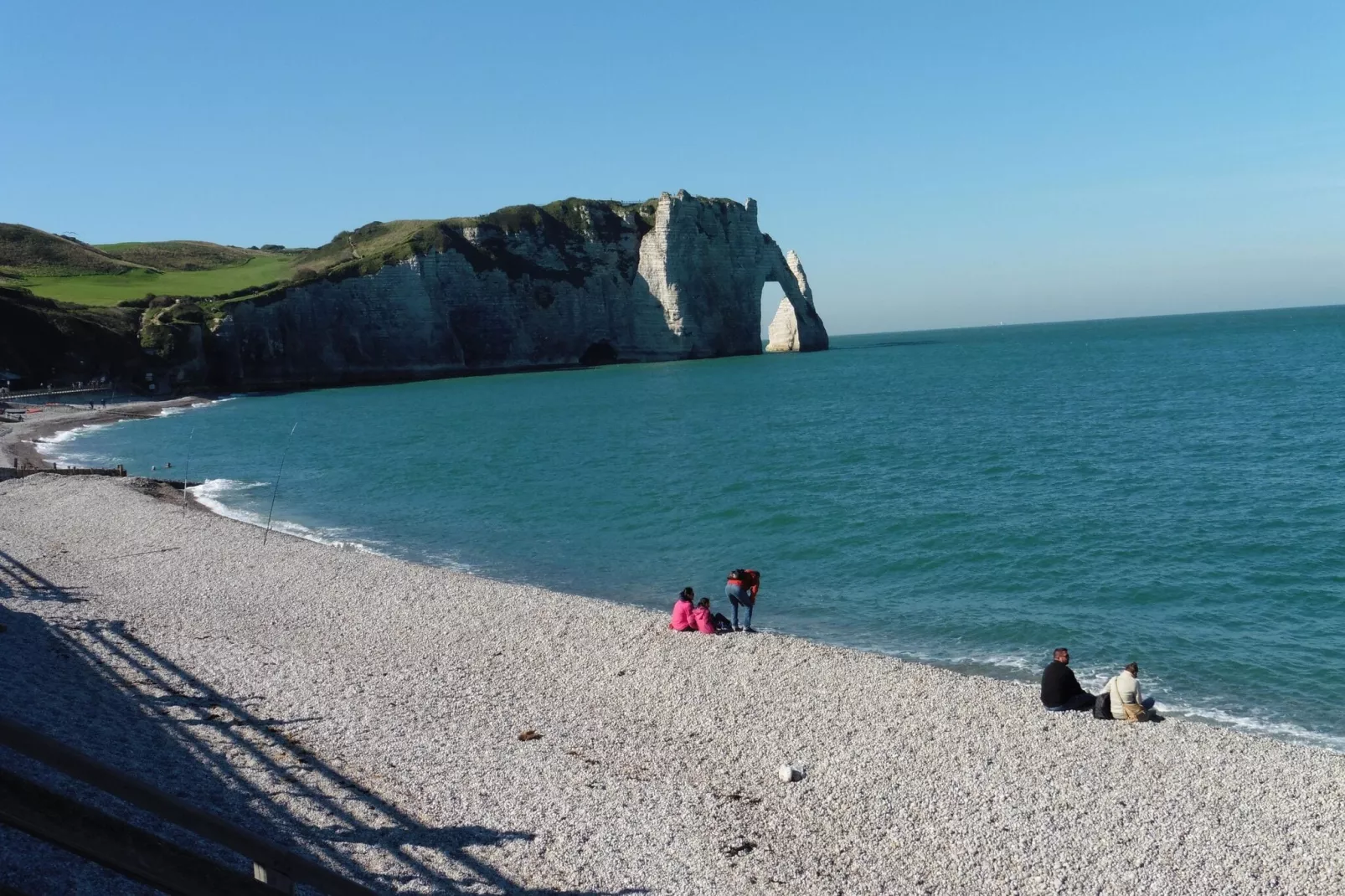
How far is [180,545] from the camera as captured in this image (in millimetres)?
27516

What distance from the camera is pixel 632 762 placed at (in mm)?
12906

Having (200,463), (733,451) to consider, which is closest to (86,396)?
(200,463)

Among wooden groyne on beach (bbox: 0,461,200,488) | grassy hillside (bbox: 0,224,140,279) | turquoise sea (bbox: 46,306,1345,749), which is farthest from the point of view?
grassy hillside (bbox: 0,224,140,279)

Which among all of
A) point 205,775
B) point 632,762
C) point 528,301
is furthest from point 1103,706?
point 528,301

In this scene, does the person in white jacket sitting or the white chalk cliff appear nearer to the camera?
the person in white jacket sitting

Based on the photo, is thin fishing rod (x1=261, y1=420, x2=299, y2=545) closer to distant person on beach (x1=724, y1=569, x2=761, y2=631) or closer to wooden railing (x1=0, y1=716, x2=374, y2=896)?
distant person on beach (x1=724, y1=569, x2=761, y2=631)

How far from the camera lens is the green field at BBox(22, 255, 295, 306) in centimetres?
10675

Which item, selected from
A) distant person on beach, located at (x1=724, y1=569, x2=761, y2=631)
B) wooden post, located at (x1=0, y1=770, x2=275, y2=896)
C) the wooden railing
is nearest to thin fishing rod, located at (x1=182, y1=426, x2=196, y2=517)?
distant person on beach, located at (x1=724, y1=569, x2=761, y2=631)

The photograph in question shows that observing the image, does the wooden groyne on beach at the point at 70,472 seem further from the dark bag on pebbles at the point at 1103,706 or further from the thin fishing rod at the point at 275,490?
the dark bag on pebbles at the point at 1103,706

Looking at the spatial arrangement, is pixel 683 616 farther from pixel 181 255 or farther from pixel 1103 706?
pixel 181 255

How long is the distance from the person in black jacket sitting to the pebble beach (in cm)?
47

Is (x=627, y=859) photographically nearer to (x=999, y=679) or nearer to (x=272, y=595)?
(x=999, y=679)

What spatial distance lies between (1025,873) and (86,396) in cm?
9935

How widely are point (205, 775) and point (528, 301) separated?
117409 millimetres
